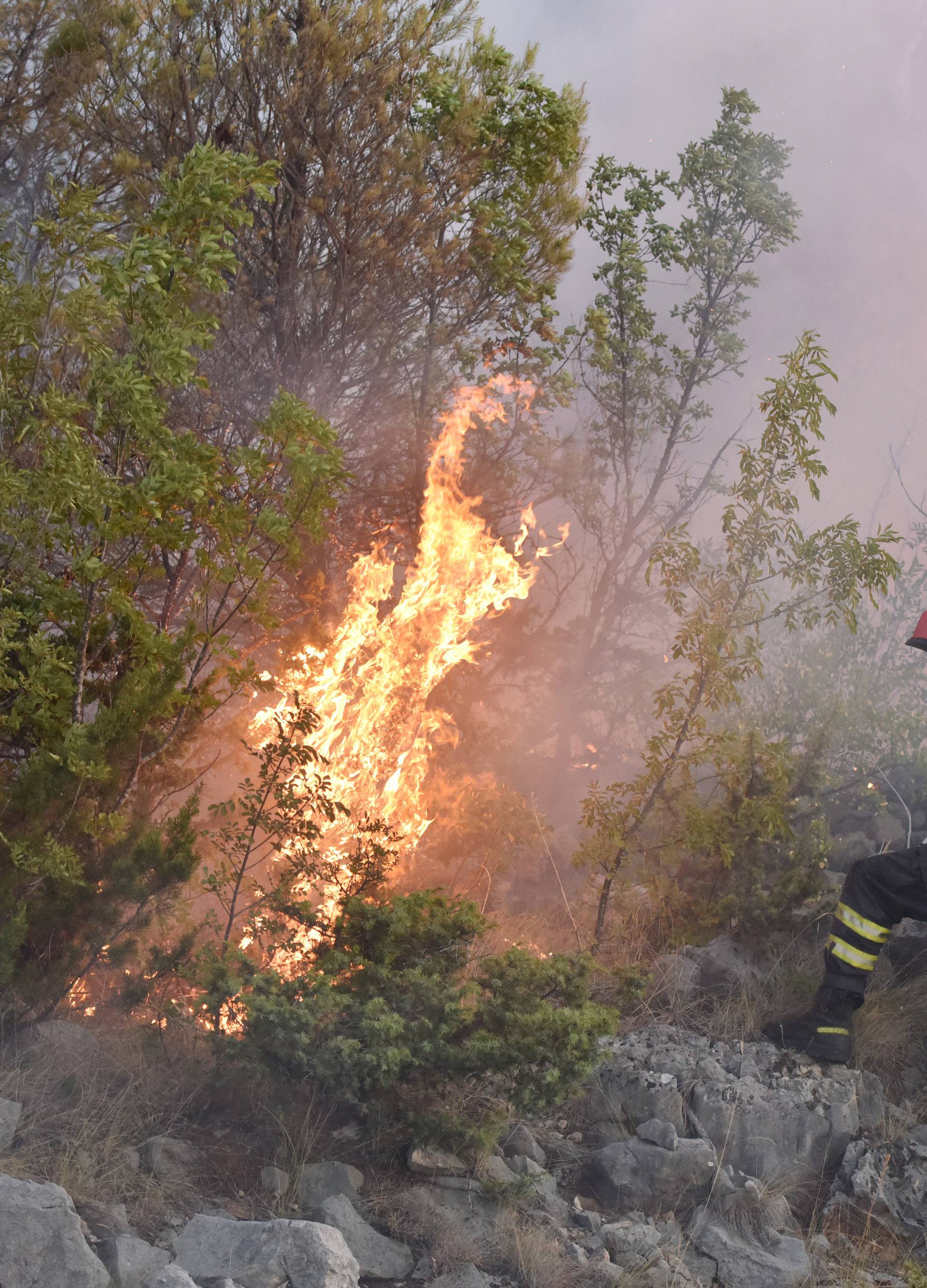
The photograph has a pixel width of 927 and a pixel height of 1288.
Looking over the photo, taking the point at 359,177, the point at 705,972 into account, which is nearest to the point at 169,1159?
the point at 705,972

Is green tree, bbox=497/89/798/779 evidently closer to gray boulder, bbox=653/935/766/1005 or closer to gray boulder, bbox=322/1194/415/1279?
gray boulder, bbox=653/935/766/1005

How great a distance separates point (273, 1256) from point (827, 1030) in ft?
11.6

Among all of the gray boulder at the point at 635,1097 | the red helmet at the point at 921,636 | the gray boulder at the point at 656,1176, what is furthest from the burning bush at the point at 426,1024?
the red helmet at the point at 921,636

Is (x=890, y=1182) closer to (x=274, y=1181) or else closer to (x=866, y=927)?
(x=866, y=927)

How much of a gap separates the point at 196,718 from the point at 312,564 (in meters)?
3.40

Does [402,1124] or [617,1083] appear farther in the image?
[617,1083]

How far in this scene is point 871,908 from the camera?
17.6 ft

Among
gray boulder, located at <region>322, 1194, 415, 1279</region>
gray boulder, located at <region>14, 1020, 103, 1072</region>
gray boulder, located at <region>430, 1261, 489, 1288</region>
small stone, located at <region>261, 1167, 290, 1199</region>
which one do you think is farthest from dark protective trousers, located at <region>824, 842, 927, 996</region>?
gray boulder, located at <region>14, 1020, 103, 1072</region>

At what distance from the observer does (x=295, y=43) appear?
7.25 m

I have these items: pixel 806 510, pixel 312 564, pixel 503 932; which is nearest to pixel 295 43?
pixel 312 564

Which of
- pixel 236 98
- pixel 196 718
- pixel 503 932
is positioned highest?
pixel 236 98

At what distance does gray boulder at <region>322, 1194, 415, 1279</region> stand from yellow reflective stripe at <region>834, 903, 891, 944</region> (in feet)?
10.00

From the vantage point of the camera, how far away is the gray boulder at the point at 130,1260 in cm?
309

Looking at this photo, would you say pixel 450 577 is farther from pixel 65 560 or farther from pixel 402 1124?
pixel 402 1124
